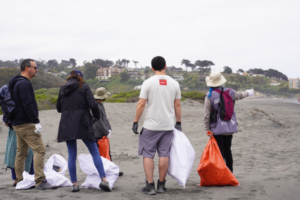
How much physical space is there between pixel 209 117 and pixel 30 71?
2685 millimetres

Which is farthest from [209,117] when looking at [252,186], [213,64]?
[213,64]

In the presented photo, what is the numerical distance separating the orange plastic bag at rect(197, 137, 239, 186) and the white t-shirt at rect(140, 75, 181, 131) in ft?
2.44

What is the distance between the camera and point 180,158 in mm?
3965

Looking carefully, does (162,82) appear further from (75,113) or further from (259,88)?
(259,88)

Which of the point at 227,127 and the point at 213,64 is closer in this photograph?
the point at 227,127

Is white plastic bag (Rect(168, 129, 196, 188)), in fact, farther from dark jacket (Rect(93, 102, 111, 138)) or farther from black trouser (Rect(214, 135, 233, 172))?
dark jacket (Rect(93, 102, 111, 138))

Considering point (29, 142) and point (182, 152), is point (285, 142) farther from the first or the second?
point (29, 142)

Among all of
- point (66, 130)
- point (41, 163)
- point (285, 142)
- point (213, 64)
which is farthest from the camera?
point (213, 64)

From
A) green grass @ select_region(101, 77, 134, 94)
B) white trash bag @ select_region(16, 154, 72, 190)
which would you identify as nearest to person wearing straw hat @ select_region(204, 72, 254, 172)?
white trash bag @ select_region(16, 154, 72, 190)

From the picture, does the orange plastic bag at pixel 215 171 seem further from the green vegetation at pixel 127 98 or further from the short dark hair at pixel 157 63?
the green vegetation at pixel 127 98

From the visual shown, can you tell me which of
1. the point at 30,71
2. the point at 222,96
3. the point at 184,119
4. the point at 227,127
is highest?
the point at 30,71

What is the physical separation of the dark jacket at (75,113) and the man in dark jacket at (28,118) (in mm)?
427

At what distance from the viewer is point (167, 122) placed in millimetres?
3898

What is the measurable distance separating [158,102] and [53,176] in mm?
1900
